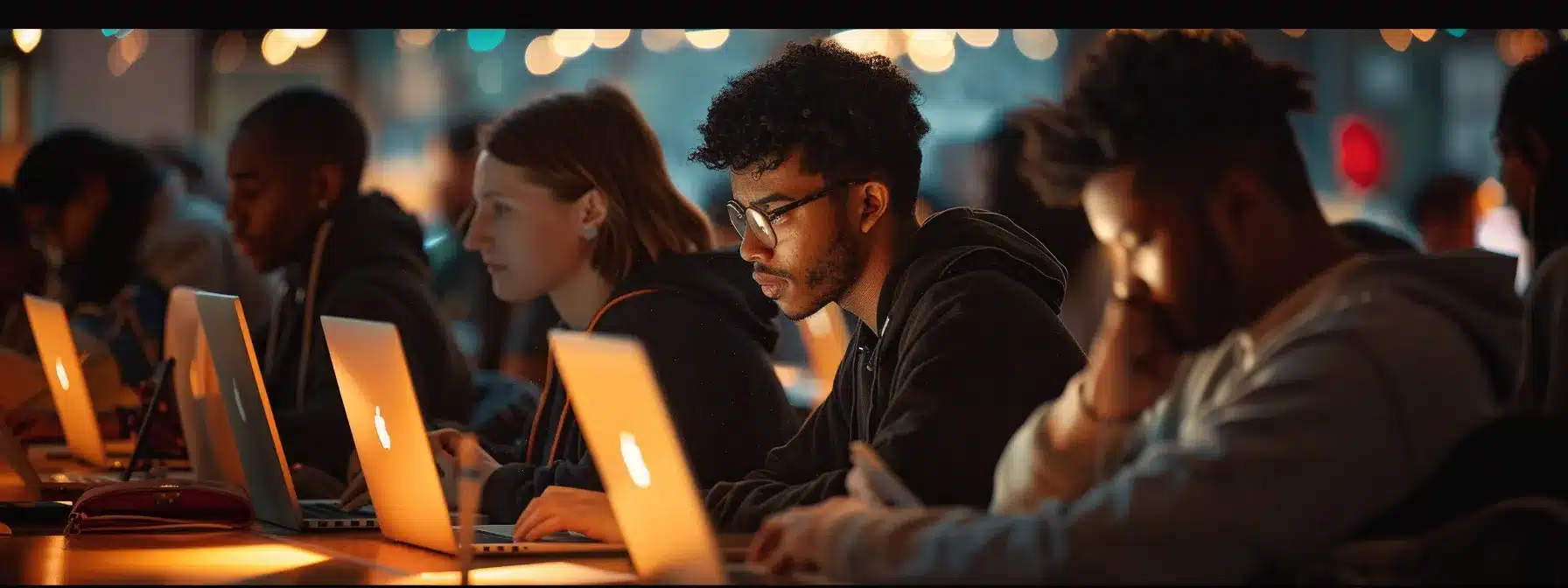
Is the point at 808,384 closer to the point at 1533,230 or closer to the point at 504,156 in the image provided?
the point at 504,156

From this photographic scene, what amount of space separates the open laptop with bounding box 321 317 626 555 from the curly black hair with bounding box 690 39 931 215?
22.5 inches

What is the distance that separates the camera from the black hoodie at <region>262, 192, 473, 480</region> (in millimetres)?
4129

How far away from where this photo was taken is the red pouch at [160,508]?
2.73 metres

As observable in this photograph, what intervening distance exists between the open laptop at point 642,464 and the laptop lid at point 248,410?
857mm

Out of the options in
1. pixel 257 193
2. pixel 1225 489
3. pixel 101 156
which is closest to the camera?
pixel 1225 489

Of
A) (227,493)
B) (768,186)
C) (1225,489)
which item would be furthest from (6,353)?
(1225,489)

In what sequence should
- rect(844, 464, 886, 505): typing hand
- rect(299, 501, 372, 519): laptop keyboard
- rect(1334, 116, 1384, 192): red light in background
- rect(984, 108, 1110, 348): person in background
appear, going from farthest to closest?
1. rect(1334, 116, 1384, 192): red light in background
2. rect(984, 108, 1110, 348): person in background
3. rect(299, 501, 372, 519): laptop keyboard
4. rect(844, 464, 886, 505): typing hand

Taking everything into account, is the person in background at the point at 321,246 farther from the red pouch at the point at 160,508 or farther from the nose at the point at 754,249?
the nose at the point at 754,249

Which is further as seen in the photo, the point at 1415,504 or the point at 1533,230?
the point at 1533,230

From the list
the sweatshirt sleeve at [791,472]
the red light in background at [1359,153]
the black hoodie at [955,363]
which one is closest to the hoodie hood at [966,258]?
the black hoodie at [955,363]

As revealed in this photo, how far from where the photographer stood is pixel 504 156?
11.3 ft

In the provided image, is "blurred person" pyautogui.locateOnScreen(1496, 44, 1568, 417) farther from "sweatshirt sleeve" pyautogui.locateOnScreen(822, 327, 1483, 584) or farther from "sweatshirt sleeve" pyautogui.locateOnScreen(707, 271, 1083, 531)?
"sweatshirt sleeve" pyautogui.locateOnScreen(822, 327, 1483, 584)

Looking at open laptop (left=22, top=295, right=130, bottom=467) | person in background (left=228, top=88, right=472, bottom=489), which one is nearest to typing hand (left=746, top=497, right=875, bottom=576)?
person in background (left=228, top=88, right=472, bottom=489)

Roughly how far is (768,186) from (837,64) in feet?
0.61
